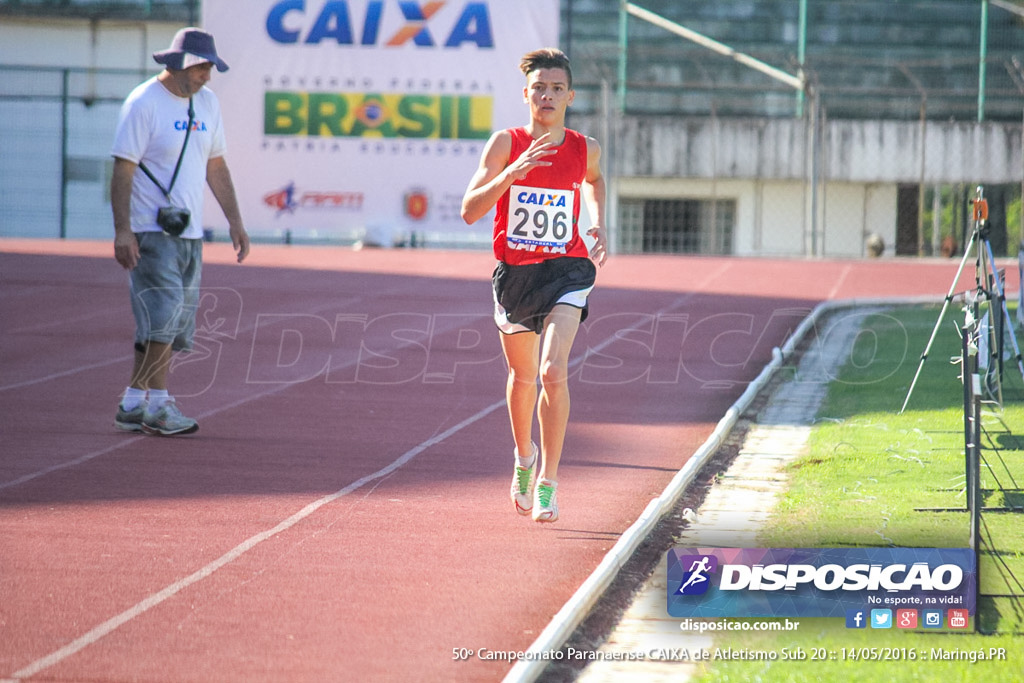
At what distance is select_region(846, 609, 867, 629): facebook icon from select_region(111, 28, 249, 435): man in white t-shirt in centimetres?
459

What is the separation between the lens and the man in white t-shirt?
7.62 metres

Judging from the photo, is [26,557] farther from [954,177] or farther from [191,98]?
[954,177]

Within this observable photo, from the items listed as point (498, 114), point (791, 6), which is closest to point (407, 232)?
point (498, 114)

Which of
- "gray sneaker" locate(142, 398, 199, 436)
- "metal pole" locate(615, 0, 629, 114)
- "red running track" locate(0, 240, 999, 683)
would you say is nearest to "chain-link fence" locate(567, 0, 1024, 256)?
"metal pole" locate(615, 0, 629, 114)

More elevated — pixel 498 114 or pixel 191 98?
pixel 498 114

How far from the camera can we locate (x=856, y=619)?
4.18 meters

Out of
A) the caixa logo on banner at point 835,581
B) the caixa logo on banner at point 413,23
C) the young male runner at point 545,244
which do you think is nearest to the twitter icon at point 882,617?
the caixa logo on banner at point 835,581

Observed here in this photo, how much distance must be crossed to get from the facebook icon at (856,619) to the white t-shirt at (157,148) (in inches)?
188

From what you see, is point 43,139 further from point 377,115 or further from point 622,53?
point 622,53

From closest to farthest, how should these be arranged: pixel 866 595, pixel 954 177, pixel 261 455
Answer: pixel 866 595, pixel 261 455, pixel 954 177

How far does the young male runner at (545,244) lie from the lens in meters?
5.75

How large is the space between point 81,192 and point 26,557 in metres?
26.3

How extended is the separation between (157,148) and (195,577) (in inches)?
138

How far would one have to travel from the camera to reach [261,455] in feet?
24.4
